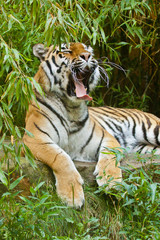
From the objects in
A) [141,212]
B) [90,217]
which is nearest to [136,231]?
[141,212]

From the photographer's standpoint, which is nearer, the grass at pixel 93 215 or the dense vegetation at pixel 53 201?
the dense vegetation at pixel 53 201

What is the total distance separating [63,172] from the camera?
298 cm

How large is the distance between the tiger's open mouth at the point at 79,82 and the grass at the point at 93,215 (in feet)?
2.71

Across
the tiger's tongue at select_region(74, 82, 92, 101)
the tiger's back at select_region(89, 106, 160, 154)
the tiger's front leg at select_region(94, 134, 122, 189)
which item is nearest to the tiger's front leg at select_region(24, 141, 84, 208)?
the tiger's front leg at select_region(94, 134, 122, 189)

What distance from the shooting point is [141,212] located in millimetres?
2762

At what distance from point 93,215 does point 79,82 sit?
43.6 inches

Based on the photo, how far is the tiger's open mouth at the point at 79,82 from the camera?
337 cm

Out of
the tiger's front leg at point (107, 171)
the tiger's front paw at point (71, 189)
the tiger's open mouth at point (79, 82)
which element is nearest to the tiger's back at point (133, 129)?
the tiger's open mouth at point (79, 82)

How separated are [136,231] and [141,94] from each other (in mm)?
3397

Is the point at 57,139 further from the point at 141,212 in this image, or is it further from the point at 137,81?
the point at 137,81

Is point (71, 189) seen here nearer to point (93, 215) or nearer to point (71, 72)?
point (93, 215)

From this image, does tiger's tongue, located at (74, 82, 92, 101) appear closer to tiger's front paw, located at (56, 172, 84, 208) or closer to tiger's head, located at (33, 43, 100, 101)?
tiger's head, located at (33, 43, 100, 101)

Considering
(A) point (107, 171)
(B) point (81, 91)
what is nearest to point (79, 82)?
(B) point (81, 91)

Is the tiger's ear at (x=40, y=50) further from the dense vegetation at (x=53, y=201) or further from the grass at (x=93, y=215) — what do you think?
the grass at (x=93, y=215)
